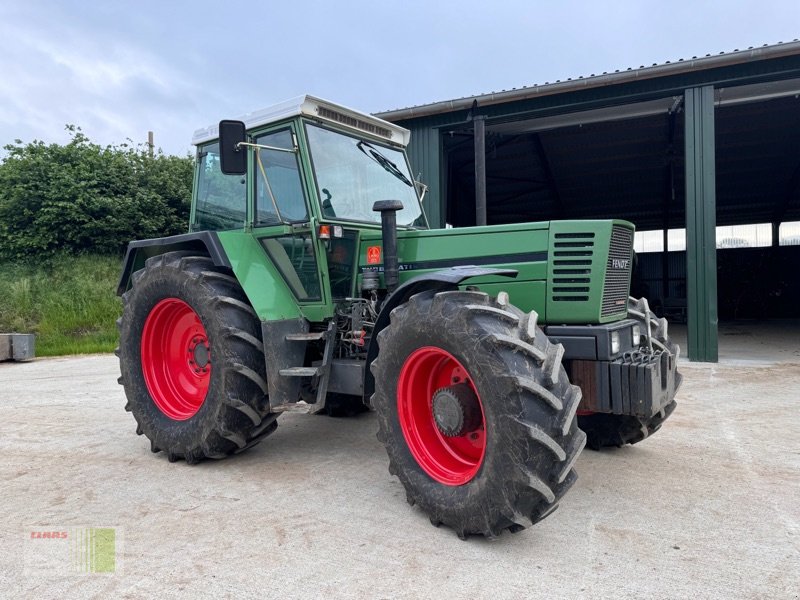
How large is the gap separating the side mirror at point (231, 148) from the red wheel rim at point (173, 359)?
1151mm

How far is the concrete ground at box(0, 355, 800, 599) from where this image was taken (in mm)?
2432

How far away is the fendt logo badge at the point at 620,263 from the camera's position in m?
3.38

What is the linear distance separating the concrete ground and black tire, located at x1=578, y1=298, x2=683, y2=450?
128 millimetres

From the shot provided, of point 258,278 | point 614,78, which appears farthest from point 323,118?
Answer: point 614,78

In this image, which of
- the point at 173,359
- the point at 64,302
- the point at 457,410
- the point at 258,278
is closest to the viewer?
the point at 457,410

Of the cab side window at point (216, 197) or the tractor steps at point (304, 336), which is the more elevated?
the cab side window at point (216, 197)

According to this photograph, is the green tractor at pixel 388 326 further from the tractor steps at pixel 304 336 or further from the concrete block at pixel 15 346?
the concrete block at pixel 15 346

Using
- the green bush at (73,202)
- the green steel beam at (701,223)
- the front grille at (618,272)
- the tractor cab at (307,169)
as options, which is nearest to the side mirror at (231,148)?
the tractor cab at (307,169)

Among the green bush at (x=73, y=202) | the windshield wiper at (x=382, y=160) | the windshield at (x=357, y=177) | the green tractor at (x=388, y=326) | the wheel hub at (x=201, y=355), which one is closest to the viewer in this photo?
the green tractor at (x=388, y=326)

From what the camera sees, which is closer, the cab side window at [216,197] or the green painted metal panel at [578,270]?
the green painted metal panel at [578,270]

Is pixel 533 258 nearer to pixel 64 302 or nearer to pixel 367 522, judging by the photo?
pixel 367 522

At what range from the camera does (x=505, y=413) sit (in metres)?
2.60

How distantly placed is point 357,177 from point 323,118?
465 millimetres

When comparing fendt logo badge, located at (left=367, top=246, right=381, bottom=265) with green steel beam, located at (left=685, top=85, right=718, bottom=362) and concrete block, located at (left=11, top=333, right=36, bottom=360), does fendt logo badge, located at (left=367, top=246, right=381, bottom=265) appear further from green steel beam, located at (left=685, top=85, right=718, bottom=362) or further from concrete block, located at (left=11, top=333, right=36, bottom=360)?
concrete block, located at (left=11, top=333, right=36, bottom=360)
